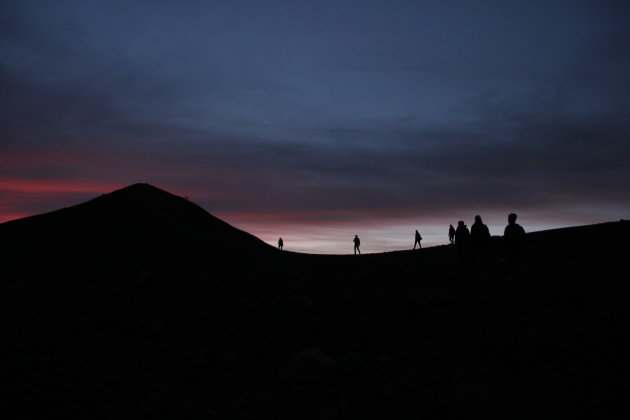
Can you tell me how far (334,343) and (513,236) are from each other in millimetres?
7775

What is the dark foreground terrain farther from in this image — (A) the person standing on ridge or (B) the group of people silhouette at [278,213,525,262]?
(A) the person standing on ridge

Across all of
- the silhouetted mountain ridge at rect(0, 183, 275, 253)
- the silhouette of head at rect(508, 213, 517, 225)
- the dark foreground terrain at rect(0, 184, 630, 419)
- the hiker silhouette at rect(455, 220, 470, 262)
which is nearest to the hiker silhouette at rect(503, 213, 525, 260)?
the silhouette of head at rect(508, 213, 517, 225)

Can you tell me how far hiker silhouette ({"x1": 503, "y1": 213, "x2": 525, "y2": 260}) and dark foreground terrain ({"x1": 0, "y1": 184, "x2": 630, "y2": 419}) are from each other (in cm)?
78

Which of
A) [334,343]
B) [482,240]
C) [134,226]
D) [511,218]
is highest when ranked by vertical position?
[134,226]

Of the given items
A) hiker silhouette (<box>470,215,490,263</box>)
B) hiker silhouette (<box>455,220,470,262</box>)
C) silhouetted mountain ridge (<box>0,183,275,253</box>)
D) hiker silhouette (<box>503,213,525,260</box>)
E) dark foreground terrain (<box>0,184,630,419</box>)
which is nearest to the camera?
dark foreground terrain (<box>0,184,630,419</box>)

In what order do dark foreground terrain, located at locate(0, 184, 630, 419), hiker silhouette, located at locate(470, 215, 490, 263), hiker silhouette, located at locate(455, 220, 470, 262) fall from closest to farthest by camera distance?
dark foreground terrain, located at locate(0, 184, 630, 419)
hiker silhouette, located at locate(470, 215, 490, 263)
hiker silhouette, located at locate(455, 220, 470, 262)

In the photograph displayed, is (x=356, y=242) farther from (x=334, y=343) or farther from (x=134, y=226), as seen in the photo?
(x=334, y=343)

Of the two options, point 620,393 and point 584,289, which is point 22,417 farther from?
point 584,289

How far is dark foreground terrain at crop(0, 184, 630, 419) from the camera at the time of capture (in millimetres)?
7824

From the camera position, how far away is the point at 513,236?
1555 centimetres

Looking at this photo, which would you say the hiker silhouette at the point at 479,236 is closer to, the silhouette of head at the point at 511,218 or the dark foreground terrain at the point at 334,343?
the dark foreground terrain at the point at 334,343

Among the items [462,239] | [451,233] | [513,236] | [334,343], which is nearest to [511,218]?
[513,236]

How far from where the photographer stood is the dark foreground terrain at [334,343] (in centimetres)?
782

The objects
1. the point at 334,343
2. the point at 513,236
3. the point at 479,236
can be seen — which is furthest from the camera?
the point at 479,236
